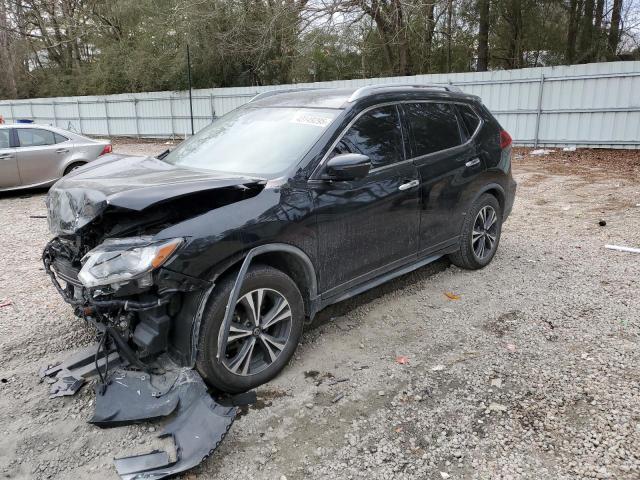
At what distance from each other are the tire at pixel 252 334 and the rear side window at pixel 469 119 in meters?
2.70

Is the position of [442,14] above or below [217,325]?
above

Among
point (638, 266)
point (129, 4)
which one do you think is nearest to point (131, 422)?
point (638, 266)

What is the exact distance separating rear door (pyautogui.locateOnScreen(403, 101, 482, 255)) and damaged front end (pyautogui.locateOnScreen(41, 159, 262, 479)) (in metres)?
1.93

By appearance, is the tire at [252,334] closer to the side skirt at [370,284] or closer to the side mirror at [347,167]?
the side skirt at [370,284]

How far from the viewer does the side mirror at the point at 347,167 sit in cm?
351

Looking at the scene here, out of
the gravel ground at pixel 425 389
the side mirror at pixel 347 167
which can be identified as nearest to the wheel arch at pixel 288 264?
the gravel ground at pixel 425 389

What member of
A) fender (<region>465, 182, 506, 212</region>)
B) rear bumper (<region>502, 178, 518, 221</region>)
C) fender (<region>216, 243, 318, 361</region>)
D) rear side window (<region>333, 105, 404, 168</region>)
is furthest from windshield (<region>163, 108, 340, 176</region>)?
rear bumper (<region>502, 178, 518, 221</region>)

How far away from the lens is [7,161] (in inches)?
376

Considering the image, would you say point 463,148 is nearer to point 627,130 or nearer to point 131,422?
point 131,422

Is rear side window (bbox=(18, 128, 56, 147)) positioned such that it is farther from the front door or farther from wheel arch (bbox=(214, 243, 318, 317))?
wheel arch (bbox=(214, 243, 318, 317))

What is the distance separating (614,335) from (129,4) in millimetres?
25885

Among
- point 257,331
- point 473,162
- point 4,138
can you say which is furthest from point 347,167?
point 4,138

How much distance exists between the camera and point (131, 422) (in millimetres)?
2898

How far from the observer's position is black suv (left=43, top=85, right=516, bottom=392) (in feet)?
9.49
